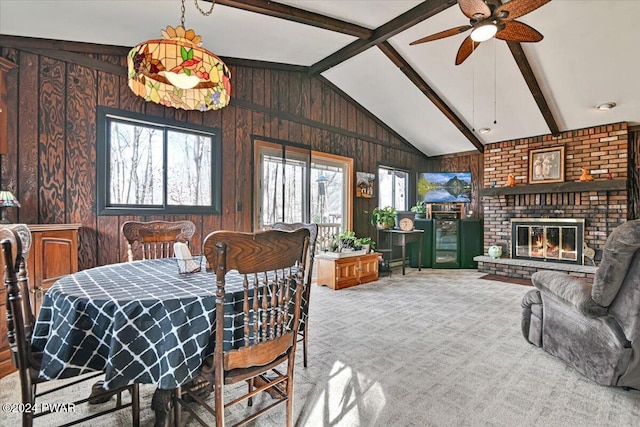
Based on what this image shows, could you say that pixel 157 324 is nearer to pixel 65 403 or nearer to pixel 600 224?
pixel 65 403

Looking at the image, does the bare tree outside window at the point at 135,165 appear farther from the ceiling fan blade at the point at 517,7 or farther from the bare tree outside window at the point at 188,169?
the ceiling fan blade at the point at 517,7

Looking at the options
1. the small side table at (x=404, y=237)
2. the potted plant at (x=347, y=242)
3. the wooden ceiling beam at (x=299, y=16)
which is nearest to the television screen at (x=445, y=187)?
the small side table at (x=404, y=237)

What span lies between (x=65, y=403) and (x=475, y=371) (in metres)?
2.65

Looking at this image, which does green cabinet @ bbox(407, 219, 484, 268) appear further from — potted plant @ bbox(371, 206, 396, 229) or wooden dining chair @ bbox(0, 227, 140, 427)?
wooden dining chair @ bbox(0, 227, 140, 427)

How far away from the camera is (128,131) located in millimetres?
3447

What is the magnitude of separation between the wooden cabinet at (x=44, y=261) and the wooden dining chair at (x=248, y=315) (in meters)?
1.68

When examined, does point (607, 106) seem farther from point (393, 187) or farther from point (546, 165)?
point (393, 187)

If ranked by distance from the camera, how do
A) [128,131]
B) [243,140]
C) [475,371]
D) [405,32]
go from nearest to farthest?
1. [475,371]
2. [128,131]
3. [405,32]
4. [243,140]

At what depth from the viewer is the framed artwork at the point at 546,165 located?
18.3ft

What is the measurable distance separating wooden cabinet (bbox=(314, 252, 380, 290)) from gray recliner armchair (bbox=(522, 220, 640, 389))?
2.71 metres

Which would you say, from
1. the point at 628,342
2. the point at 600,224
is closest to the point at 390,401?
the point at 628,342

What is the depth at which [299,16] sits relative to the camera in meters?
3.32

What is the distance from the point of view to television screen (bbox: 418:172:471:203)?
6.84m

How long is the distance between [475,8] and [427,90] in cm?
284
